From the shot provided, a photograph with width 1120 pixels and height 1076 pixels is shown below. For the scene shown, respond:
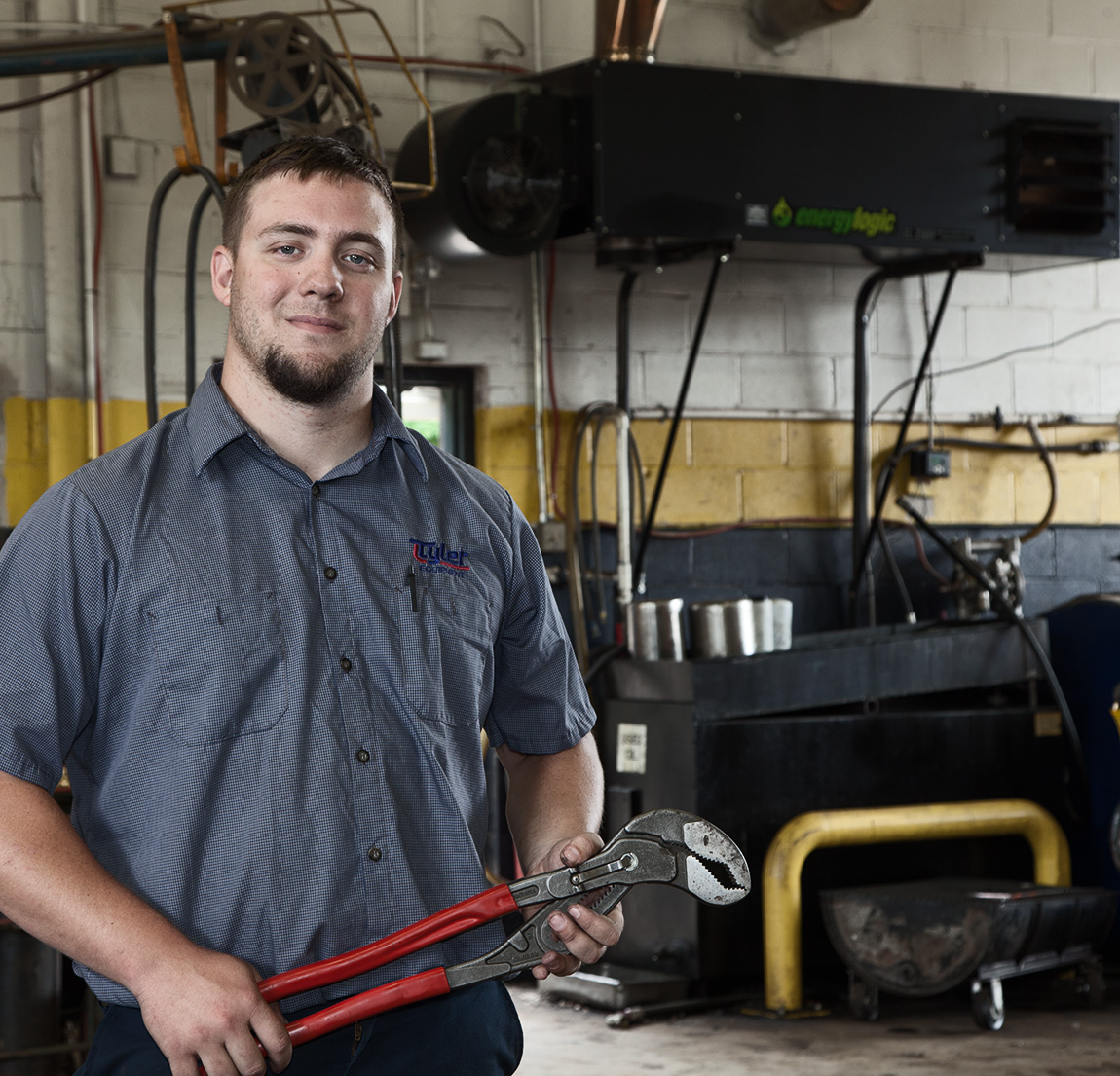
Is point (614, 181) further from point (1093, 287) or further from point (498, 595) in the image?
point (498, 595)

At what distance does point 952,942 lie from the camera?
11.6 feet

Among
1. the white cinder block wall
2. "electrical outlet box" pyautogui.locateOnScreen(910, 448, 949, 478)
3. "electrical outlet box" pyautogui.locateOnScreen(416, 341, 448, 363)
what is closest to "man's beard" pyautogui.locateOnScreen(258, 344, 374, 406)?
Result: the white cinder block wall

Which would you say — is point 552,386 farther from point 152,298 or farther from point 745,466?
point 152,298

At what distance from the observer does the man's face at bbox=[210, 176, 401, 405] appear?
55.8 inches

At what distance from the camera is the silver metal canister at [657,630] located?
3992 mm

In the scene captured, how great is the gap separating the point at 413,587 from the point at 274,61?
235 centimetres

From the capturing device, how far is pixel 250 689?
134 cm

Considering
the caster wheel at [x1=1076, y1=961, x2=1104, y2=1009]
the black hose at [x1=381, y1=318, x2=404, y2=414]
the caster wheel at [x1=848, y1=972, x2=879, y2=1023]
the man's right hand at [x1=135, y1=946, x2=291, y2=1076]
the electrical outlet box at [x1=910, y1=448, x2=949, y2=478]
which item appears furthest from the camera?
the electrical outlet box at [x1=910, y1=448, x2=949, y2=478]

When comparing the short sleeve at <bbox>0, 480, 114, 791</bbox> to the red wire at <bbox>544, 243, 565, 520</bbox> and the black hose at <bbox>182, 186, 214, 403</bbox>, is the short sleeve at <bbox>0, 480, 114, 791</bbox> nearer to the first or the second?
the black hose at <bbox>182, 186, 214, 403</bbox>

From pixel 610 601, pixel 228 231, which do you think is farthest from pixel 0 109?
pixel 228 231

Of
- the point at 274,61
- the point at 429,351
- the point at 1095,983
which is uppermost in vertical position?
the point at 274,61

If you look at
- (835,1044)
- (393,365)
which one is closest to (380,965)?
(393,365)

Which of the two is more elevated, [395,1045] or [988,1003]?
[395,1045]

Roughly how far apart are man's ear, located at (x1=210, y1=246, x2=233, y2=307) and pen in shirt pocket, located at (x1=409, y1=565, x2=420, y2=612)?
326mm
